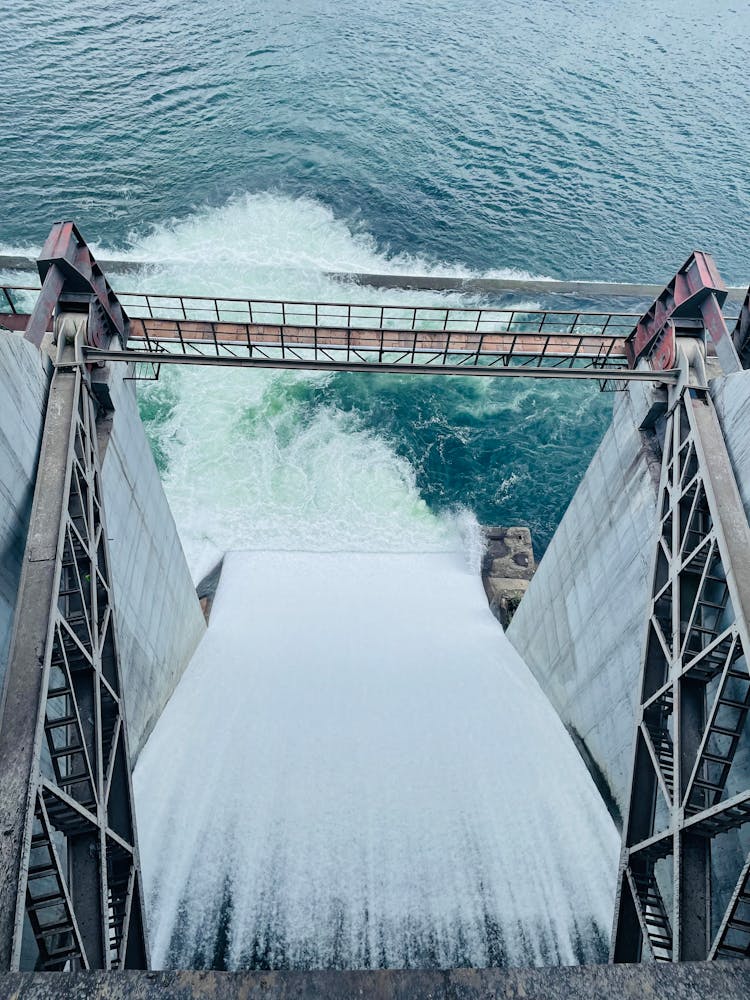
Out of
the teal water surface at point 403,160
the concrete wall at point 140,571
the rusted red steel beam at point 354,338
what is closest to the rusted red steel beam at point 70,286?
the concrete wall at point 140,571

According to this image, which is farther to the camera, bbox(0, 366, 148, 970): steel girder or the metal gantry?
the metal gantry

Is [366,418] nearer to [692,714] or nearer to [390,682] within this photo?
[390,682]

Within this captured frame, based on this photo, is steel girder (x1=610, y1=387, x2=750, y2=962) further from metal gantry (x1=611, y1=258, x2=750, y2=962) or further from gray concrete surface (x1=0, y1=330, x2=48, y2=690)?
gray concrete surface (x1=0, y1=330, x2=48, y2=690)

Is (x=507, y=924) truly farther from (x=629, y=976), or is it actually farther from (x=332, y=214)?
(x=332, y=214)

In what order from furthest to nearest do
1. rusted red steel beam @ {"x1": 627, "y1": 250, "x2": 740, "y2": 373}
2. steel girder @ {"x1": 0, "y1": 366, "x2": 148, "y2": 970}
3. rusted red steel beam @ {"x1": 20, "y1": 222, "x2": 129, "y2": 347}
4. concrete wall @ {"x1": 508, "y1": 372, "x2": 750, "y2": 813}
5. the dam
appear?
concrete wall @ {"x1": 508, "y1": 372, "x2": 750, "y2": 813}, rusted red steel beam @ {"x1": 627, "y1": 250, "x2": 740, "y2": 373}, rusted red steel beam @ {"x1": 20, "y1": 222, "x2": 129, "y2": 347}, the dam, steel girder @ {"x1": 0, "y1": 366, "x2": 148, "y2": 970}

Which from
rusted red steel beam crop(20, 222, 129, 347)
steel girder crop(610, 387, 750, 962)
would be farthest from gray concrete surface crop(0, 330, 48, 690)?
steel girder crop(610, 387, 750, 962)

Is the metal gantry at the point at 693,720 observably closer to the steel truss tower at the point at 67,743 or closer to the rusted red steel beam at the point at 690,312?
the rusted red steel beam at the point at 690,312
